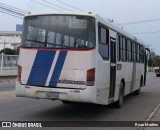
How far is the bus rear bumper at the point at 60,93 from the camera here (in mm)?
10773

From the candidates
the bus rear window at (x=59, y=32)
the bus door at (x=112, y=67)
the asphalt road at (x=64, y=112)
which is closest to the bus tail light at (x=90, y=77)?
the bus rear window at (x=59, y=32)

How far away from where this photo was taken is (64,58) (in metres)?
11.2

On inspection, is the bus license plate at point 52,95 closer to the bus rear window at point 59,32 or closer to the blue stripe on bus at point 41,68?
the blue stripe on bus at point 41,68

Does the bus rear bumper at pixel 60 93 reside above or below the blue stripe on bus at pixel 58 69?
→ below

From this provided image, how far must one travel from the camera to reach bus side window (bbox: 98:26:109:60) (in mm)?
11680

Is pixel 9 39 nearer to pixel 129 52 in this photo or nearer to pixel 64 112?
pixel 129 52

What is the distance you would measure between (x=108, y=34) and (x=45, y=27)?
2192 mm

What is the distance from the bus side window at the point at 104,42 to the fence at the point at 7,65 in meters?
28.1

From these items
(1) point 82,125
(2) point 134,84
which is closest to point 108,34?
(1) point 82,125

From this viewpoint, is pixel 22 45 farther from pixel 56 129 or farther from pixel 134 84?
pixel 134 84

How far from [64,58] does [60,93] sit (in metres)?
1.01

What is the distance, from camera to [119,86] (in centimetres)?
1448

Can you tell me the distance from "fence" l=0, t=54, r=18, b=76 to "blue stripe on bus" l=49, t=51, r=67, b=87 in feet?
94.5

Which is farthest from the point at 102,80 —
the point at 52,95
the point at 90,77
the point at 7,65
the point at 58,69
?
the point at 7,65
